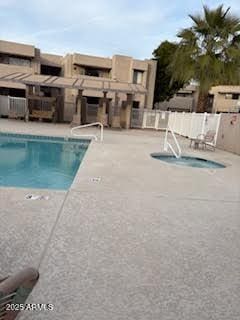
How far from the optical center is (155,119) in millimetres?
23125

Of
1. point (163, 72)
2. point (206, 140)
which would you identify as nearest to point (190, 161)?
point (206, 140)

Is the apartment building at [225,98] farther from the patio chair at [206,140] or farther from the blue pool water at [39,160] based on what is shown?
the blue pool water at [39,160]

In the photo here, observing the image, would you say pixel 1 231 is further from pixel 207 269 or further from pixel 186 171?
pixel 186 171

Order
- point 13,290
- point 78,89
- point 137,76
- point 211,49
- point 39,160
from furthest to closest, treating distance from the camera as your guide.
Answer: point 137,76
point 78,89
point 211,49
point 39,160
point 13,290

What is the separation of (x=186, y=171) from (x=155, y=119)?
1597cm

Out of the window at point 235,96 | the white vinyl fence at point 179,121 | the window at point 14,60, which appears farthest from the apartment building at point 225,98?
the window at point 14,60

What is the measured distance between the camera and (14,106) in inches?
873

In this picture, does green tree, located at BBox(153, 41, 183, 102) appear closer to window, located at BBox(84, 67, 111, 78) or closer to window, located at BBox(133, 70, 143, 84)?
window, located at BBox(133, 70, 143, 84)

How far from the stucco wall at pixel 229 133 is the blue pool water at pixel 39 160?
20.6 feet

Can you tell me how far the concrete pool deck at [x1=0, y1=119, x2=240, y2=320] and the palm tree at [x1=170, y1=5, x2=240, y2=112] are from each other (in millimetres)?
12777

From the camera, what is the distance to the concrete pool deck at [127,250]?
7.23ft

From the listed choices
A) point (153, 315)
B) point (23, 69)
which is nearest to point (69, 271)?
point (153, 315)

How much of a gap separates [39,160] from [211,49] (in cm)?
1218

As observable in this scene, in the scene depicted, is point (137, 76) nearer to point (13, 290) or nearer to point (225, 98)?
point (225, 98)
